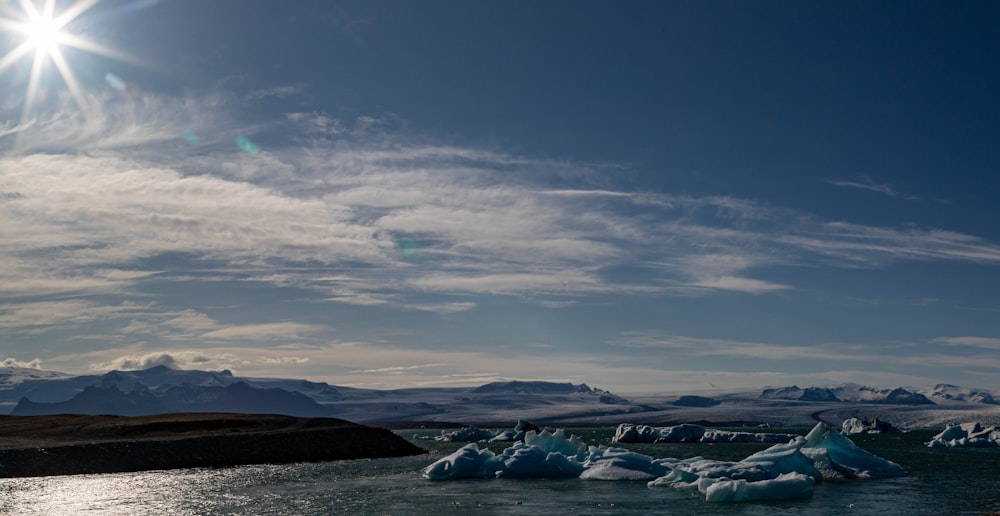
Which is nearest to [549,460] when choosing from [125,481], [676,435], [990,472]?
[125,481]

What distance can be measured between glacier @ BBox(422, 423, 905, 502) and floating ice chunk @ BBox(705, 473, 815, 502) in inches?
3.3

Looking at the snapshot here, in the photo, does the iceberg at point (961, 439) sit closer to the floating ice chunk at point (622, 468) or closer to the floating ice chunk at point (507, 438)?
the floating ice chunk at point (507, 438)

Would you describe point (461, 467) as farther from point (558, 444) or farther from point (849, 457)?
point (849, 457)

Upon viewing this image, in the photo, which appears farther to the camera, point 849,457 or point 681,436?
point 681,436

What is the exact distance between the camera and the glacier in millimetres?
37812

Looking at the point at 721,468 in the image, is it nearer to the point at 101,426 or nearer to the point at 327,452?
the point at 327,452

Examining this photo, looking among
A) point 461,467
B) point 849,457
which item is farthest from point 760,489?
point 461,467

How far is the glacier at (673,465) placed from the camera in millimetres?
37812

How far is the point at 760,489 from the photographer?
34.9 metres

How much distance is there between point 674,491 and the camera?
37750mm

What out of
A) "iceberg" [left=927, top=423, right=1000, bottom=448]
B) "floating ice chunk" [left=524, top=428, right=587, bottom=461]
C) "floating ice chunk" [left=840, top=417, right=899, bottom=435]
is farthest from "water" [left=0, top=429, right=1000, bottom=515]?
"floating ice chunk" [left=840, top=417, right=899, bottom=435]

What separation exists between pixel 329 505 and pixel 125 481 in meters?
18.5

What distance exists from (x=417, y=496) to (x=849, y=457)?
24.5 meters

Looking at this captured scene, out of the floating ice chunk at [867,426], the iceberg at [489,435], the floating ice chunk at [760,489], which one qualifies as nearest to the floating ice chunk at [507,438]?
the iceberg at [489,435]
